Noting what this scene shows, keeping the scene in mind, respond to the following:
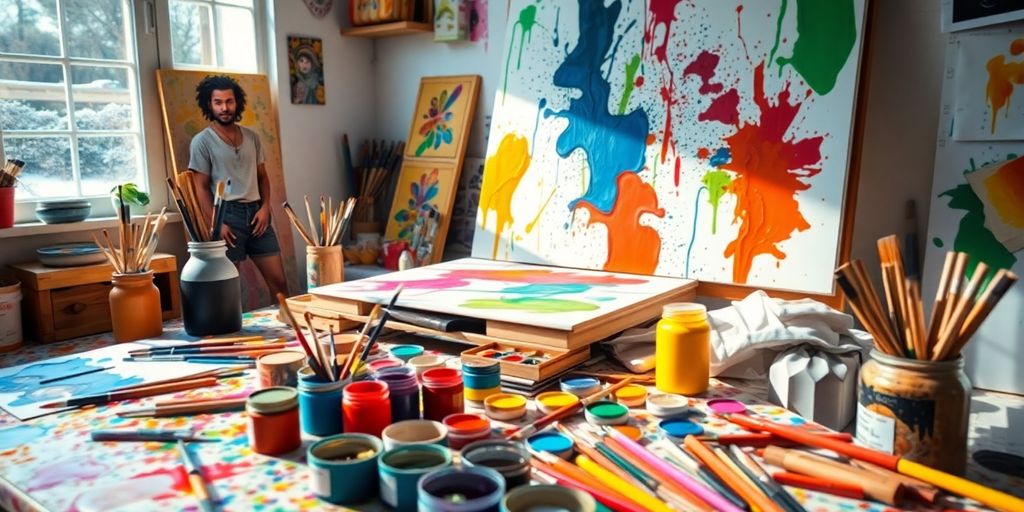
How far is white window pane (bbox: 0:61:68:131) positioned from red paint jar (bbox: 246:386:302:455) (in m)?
1.97

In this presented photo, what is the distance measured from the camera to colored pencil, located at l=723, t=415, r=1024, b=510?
0.85 m

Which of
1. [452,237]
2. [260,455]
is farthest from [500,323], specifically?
[452,237]

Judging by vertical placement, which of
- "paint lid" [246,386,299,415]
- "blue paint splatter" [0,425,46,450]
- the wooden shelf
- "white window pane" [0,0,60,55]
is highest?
the wooden shelf

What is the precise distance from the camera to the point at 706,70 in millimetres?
1961

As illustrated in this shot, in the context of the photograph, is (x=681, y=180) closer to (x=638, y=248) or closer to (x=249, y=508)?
(x=638, y=248)

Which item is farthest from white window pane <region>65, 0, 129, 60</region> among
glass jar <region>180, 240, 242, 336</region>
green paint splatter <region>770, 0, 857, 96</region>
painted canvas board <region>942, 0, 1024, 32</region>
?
painted canvas board <region>942, 0, 1024, 32</region>

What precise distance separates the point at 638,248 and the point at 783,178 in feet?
1.33

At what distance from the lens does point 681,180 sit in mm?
1979

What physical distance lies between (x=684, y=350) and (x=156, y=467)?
807mm

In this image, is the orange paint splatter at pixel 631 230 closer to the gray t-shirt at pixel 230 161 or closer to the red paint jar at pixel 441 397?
the red paint jar at pixel 441 397

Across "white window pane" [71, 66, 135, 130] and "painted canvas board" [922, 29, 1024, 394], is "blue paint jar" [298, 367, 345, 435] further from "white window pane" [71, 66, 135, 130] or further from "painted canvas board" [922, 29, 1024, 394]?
"white window pane" [71, 66, 135, 130]

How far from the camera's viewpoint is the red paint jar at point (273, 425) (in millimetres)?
1034

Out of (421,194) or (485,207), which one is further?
(421,194)

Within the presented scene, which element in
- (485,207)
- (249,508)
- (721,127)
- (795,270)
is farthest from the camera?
(485,207)
